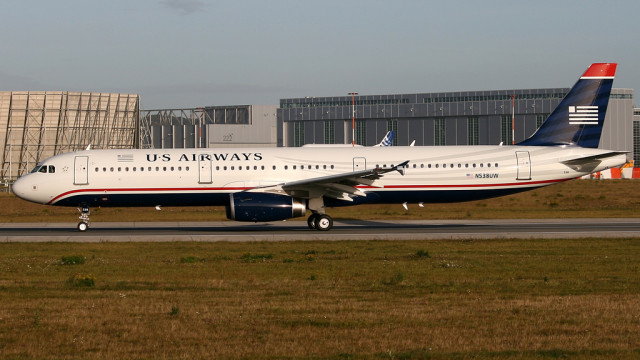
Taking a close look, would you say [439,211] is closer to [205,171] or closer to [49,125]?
[205,171]

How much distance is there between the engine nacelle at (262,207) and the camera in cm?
3022

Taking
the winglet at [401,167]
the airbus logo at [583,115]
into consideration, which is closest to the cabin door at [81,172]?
the winglet at [401,167]

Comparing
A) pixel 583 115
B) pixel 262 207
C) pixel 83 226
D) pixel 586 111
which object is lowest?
pixel 83 226

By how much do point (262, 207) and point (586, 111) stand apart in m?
15.0

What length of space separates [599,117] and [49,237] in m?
23.5

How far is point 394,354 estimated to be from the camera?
10219 millimetres

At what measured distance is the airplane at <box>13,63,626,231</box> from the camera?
3266cm

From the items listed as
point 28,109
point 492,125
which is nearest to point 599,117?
point 492,125

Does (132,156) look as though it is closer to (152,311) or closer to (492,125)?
(152,311)

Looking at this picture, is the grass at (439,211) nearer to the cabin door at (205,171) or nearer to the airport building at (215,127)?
the cabin door at (205,171)

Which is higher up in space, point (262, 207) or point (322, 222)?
point (262, 207)

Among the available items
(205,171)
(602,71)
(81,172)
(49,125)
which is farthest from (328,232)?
(49,125)

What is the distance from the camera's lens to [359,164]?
33.2 meters

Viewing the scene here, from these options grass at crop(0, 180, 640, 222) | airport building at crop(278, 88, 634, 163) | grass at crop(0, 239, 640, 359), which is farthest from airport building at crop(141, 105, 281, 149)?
grass at crop(0, 239, 640, 359)
